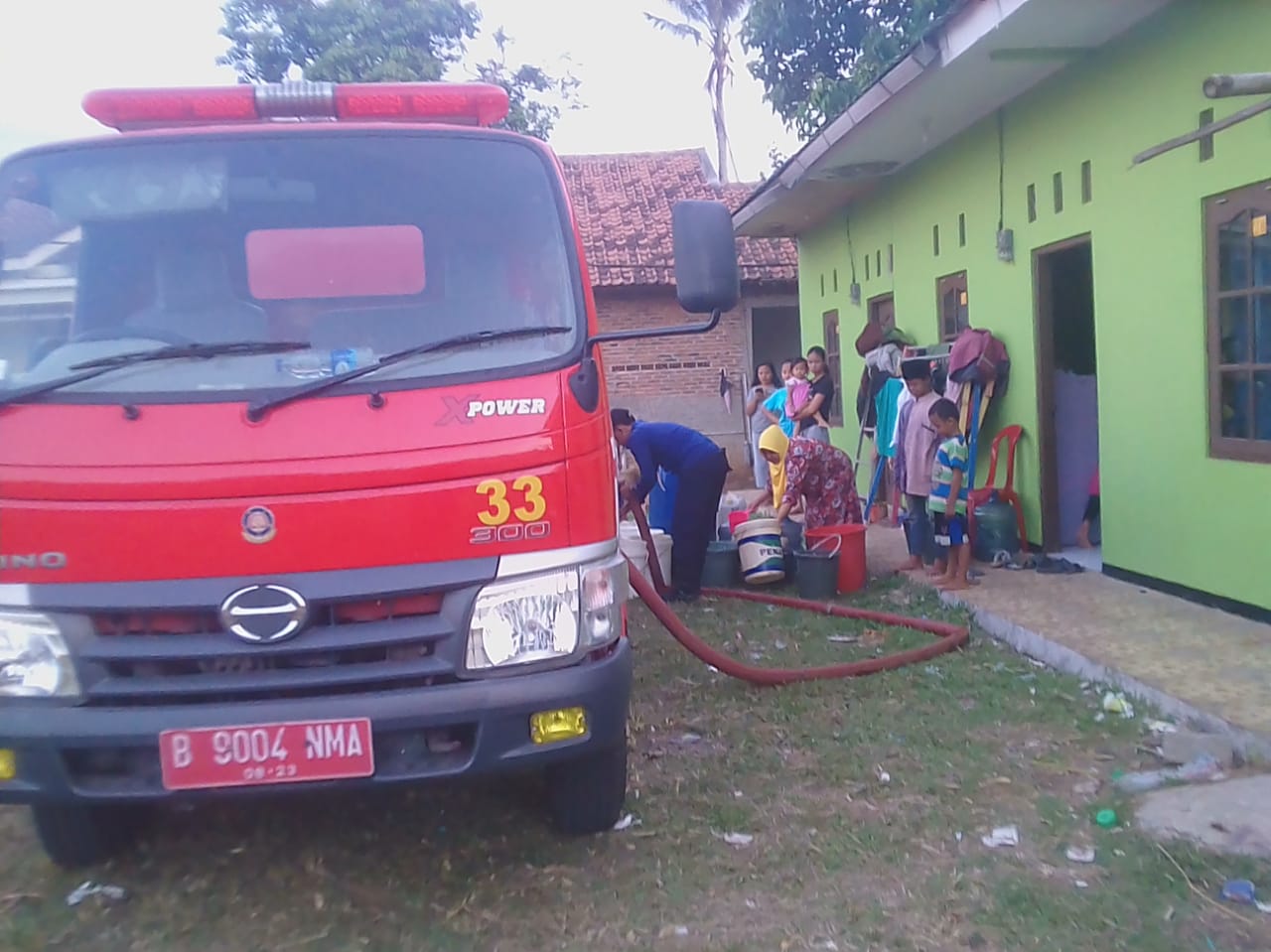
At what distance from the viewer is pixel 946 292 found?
10.2 meters

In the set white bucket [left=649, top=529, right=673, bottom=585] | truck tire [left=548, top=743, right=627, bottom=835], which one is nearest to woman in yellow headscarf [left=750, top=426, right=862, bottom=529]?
white bucket [left=649, top=529, right=673, bottom=585]

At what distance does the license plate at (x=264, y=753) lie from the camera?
317cm

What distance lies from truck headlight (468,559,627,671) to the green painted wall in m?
4.04

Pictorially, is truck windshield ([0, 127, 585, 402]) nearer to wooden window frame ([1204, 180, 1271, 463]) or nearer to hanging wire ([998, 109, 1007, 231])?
wooden window frame ([1204, 180, 1271, 463])

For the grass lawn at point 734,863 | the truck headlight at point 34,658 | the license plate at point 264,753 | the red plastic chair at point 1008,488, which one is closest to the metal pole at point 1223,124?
the grass lawn at point 734,863

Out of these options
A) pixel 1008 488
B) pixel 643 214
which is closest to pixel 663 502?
pixel 1008 488

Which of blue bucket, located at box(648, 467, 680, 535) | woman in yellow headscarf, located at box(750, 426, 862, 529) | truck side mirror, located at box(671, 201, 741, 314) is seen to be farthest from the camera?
blue bucket, located at box(648, 467, 680, 535)

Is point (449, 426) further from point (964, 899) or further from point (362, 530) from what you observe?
point (964, 899)

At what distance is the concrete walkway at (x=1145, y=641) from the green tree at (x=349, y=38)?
15.2 m

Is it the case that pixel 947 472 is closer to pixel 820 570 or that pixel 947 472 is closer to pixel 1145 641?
pixel 820 570

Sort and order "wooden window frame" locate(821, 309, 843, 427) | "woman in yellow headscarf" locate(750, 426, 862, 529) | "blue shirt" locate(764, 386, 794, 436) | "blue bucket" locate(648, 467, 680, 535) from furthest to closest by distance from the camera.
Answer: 1. "wooden window frame" locate(821, 309, 843, 427)
2. "blue shirt" locate(764, 386, 794, 436)
3. "blue bucket" locate(648, 467, 680, 535)
4. "woman in yellow headscarf" locate(750, 426, 862, 529)

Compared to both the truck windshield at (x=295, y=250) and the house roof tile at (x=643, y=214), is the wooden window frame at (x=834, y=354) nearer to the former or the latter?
the house roof tile at (x=643, y=214)

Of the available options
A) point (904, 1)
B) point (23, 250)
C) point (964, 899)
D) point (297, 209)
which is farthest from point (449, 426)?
point (904, 1)

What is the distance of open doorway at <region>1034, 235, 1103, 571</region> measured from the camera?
8.23 metres
